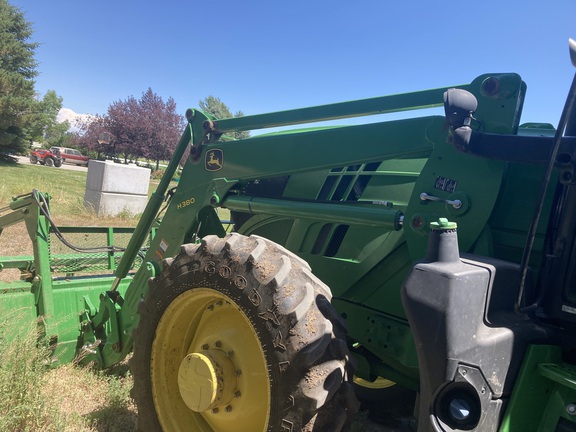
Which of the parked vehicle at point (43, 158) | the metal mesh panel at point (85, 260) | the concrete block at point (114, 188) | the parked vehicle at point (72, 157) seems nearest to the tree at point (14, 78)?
the parked vehicle at point (43, 158)

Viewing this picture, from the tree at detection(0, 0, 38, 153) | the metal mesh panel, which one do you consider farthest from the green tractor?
the tree at detection(0, 0, 38, 153)

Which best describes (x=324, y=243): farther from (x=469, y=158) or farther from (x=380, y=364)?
(x=469, y=158)

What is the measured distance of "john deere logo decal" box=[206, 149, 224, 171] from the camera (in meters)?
3.25

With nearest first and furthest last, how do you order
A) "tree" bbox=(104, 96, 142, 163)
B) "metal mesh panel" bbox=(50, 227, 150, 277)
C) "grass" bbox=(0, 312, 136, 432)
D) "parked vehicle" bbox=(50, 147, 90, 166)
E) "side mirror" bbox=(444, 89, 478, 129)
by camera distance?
"side mirror" bbox=(444, 89, 478, 129), "grass" bbox=(0, 312, 136, 432), "metal mesh panel" bbox=(50, 227, 150, 277), "tree" bbox=(104, 96, 142, 163), "parked vehicle" bbox=(50, 147, 90, 166)

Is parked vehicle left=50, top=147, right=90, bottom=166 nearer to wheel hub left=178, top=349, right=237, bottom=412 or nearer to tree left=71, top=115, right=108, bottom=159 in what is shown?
tree left=71, top=115, right=108, bottom=159

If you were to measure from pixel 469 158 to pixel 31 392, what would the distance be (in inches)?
125

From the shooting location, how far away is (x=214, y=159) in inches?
130

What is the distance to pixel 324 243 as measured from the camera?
307 cm

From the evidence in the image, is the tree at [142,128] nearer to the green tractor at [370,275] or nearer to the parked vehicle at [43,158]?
the parked vehicle at [43,158]

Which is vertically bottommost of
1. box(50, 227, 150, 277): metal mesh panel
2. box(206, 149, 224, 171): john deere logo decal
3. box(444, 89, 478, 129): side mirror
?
box(50, 227, 150, 277): metal mesh panel

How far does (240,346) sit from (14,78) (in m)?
35.0

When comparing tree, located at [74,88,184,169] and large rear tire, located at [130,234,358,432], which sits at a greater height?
tree, located at [74,88,184,169]

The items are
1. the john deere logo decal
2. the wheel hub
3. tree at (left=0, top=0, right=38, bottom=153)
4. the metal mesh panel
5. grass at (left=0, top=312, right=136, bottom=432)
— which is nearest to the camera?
the wheel hub

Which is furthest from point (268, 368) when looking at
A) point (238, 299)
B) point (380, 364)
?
point (380, 364)
